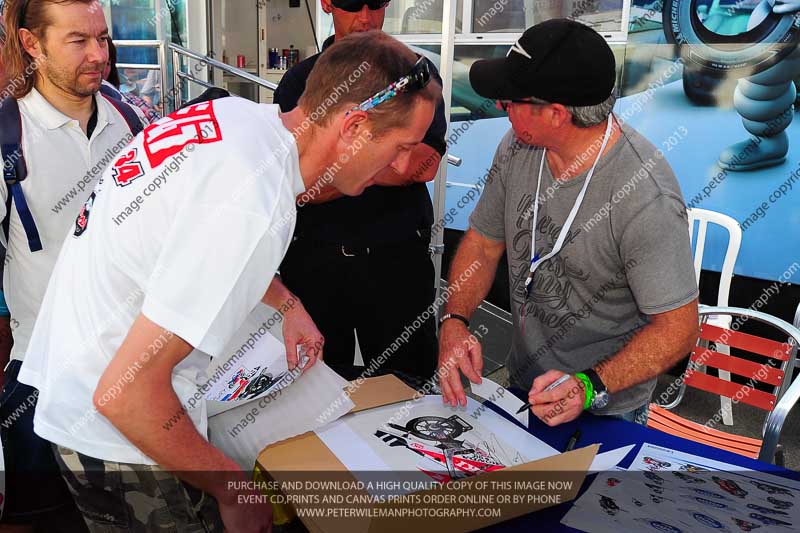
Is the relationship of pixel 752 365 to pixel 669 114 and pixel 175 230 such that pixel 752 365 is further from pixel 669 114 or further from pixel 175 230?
pixel 669 114

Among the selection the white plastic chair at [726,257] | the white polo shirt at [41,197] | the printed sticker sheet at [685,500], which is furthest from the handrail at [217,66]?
the printed sticker sheet at [685,500]

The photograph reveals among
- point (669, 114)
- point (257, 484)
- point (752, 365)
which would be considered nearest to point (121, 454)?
point (257, 484)

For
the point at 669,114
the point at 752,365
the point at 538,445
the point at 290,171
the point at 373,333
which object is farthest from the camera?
the point at 669,114

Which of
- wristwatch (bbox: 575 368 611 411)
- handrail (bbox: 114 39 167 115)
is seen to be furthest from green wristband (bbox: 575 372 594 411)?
handrail (bbox: 114 39 167 115)

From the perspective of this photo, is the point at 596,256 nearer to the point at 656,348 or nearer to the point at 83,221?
the point at 656,348

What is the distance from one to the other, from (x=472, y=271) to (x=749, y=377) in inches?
35.8

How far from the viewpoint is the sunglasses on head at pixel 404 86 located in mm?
940

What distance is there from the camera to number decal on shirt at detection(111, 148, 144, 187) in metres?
0.91

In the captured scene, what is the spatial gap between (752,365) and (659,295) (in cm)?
82

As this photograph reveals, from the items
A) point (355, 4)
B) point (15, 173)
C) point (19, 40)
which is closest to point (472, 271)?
point (355, 4)

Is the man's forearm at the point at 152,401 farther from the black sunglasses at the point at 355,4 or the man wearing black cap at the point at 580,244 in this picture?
the black sunglasses at the point at 355,4

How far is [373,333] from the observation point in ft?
6.79

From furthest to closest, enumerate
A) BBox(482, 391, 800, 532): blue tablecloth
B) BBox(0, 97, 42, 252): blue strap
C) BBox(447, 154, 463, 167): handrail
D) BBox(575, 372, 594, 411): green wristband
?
1. BBox(447, 154, 463, 167): handrail
2. BBox(0, 97, 42, 252): blue strap
3. BBox(575, 372, 594, 411): green wristband
4. BBox(482, 391, 800, 532): blue tablecloth

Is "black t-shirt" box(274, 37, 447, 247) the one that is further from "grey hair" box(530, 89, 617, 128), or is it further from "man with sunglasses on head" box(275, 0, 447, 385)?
"grey hair" box(530, 89, 617, 128)
